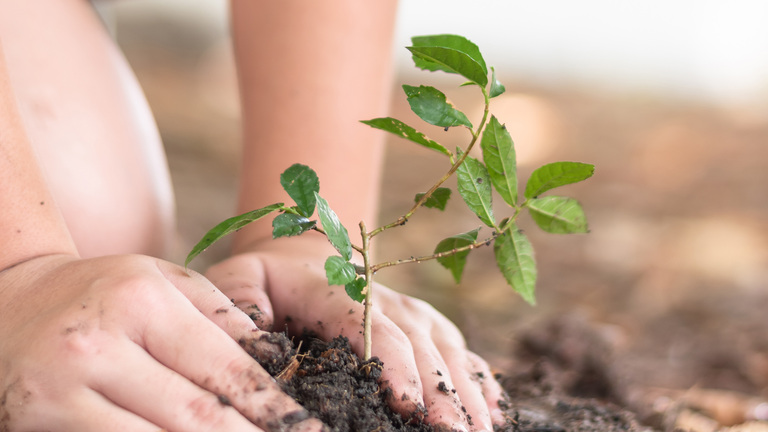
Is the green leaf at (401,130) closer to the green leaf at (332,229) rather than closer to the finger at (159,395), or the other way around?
the green leaf at (332,229)

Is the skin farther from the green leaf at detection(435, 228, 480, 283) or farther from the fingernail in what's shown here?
the green leaf at detection(435, 228, 480, 283)

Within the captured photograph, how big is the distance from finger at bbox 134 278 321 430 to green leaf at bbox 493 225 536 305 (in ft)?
1.06

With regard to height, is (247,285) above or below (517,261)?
below

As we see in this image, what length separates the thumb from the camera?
2.98 ft

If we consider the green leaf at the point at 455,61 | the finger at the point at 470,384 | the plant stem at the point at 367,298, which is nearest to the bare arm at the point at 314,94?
the finger at the point at 470,384

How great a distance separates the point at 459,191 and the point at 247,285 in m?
0.37

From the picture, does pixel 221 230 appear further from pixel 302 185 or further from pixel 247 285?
pixel 247 285

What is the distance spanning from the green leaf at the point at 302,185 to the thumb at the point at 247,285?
22cm

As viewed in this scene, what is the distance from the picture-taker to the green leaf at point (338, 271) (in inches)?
28.2

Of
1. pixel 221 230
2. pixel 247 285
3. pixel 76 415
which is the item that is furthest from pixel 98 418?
pixel 247 285

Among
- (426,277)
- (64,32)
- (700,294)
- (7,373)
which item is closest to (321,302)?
(7,373)

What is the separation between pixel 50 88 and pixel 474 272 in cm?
195

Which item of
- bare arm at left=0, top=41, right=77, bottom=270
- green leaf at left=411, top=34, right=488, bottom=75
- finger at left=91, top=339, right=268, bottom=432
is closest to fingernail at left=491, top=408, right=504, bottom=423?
finger at left=91, top=339, right=268, bottom=432

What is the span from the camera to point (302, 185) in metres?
0.77
